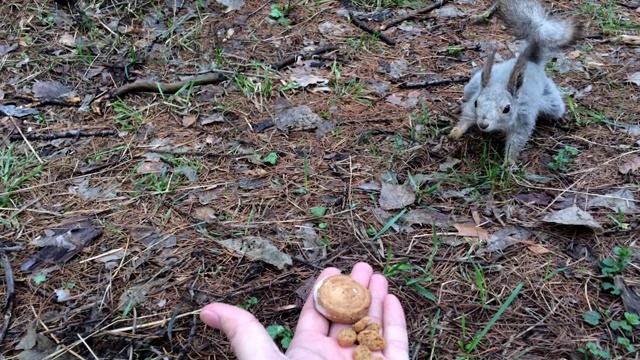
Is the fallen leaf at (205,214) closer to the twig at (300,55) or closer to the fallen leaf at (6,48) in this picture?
the twig at (300,55)

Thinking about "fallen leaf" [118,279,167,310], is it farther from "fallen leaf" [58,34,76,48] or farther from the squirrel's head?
"fallen leaf" [58,34,76,48]

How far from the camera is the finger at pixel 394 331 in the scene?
169cm

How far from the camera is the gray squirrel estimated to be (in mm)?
2707

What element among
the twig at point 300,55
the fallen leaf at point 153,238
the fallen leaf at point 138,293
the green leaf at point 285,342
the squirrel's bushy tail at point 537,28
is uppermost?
the squirrel's bushy tail at point 537,28

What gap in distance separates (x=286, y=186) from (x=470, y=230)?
0.91 m

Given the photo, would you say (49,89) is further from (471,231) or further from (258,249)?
(471,231)

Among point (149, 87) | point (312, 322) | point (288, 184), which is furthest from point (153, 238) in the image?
point (149, 87)

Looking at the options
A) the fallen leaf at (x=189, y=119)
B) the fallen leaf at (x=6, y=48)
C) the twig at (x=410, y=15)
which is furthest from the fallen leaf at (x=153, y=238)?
the twig at (x=410, y=15)

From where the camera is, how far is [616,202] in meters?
2.46

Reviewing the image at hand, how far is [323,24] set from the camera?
4004 mm

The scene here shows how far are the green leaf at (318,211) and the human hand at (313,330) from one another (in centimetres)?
52

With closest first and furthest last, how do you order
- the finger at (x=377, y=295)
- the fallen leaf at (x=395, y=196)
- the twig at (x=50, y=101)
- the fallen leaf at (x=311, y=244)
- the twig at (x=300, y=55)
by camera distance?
the finger at (x=377, y=295), the fallen leaf at (x=311, y=244), the fallen leaf at (x=395, y=196), the twig at (x=50, y=101), the twig at (x=300, y=55)

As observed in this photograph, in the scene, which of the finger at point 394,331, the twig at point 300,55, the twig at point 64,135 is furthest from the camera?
the twig at point 300,55

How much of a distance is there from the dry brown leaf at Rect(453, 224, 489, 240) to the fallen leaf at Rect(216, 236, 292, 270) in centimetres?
79
